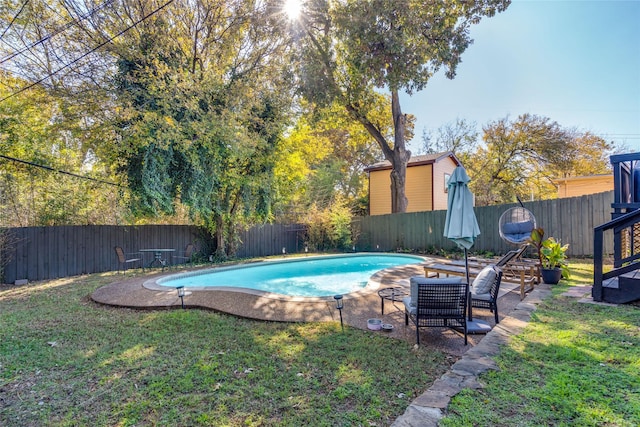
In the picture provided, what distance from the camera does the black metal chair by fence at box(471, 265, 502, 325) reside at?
3.96m

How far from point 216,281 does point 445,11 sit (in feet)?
35.1

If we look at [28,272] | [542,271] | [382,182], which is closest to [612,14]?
[542,271]

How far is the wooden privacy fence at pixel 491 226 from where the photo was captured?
29.8ft

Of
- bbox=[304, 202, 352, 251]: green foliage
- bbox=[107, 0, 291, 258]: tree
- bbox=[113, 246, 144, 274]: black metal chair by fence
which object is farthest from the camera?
bbox=[304, 202, 352, 251]: green foliage

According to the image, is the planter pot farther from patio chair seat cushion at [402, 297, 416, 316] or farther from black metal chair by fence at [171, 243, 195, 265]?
black metal chair by fence at [171, 243, 195, 265]

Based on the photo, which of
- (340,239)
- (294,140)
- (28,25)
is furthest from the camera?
(340,239)

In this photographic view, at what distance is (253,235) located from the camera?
526 inches

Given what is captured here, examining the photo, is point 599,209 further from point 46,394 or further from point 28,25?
point 28,25

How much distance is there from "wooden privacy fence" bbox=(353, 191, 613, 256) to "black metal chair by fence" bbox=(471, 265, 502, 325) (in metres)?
7.12

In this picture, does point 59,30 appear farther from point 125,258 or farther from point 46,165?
point 125,258

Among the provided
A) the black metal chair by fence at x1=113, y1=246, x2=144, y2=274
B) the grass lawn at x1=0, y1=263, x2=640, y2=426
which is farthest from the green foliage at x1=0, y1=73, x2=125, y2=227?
the grass lawn at x1=0, y1=263, x2=640, y2=426

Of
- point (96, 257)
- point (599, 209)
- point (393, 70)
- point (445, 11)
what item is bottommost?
point (96, 257)

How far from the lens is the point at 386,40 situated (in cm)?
867

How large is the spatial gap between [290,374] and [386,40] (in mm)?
8913
